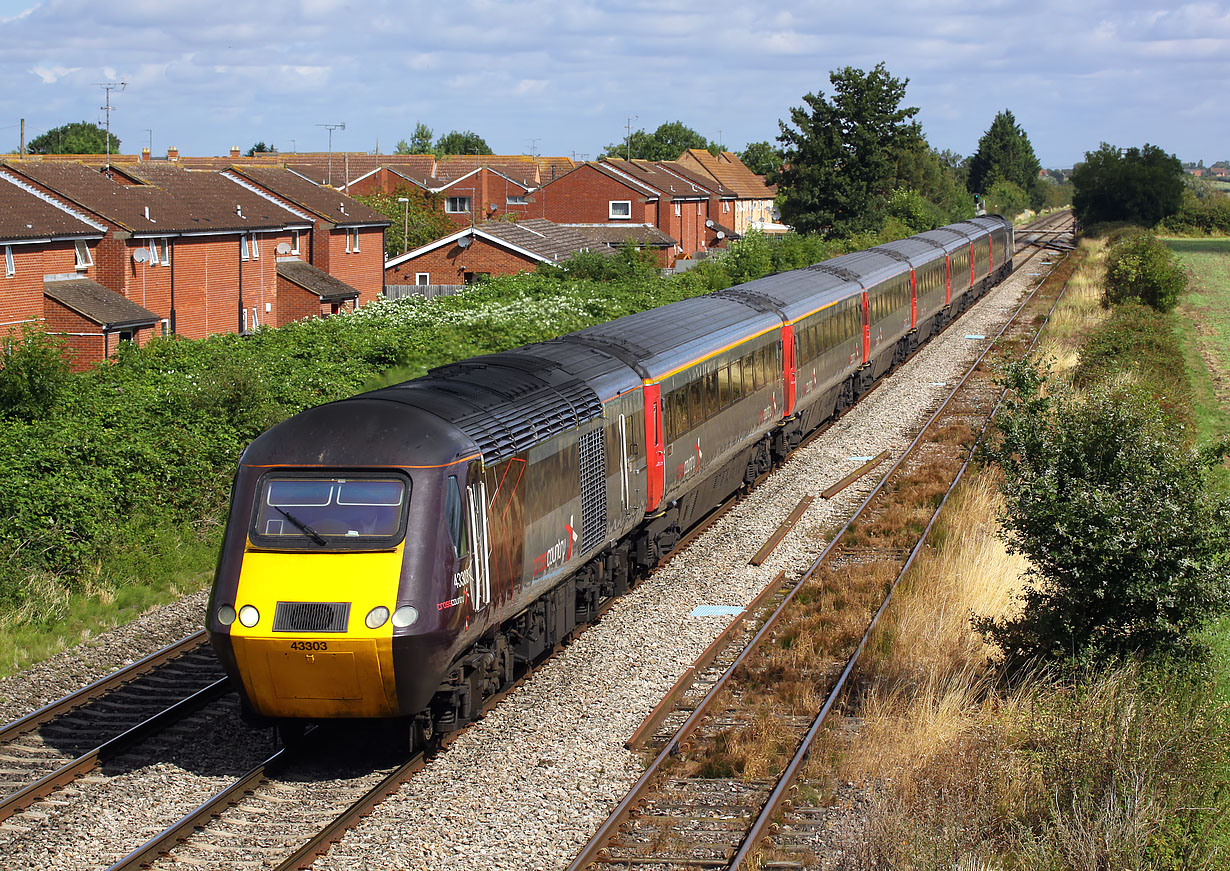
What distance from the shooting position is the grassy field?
27788 millimetres

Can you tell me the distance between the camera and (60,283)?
110ft

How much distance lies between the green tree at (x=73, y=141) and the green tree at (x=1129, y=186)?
90.9 meters

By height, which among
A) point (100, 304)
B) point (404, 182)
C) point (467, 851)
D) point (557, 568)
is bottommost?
point (467, 851)

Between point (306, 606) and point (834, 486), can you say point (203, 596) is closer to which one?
point (306, 606)

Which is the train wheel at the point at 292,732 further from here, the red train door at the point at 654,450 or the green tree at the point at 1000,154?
the green tree at the point at 1000,154

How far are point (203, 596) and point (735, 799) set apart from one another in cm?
834

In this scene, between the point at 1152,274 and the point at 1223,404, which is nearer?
the point at 1223,404

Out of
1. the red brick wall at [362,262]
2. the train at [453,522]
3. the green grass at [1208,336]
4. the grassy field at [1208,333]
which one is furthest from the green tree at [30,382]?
the red brick wall at [362,262]

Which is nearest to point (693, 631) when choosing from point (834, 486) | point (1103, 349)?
point (834, 486)

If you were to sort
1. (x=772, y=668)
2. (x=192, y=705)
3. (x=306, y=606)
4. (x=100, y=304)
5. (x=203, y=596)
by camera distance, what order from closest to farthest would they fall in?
(x=306, y=606)
(x=192, y=705)
(x=772, y=668)
(x=203, y=596)
(x=100, y=304)

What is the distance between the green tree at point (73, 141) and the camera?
124 metres

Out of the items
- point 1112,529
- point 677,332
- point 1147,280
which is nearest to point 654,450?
point 677,332

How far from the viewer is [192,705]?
11383 millimetres

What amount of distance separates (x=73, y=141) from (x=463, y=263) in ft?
313
